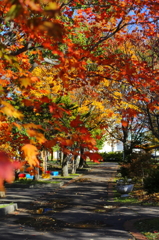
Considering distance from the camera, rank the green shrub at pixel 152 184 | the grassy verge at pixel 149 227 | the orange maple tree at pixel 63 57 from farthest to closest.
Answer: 1. the green shrub at pixel 152 184
2. the grassy verge at pixel 149 227
3. the orange maple tree at pixel 63 57

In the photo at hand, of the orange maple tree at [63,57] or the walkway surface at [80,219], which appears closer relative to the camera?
the orange maple tree at [63,57]

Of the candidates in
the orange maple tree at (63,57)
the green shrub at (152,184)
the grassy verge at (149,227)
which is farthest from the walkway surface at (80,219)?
the orange maple tree at (63,57)

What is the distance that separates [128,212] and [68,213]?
2.22m

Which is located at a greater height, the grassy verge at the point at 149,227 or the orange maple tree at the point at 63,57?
the orange maple tree at the point at 63,57

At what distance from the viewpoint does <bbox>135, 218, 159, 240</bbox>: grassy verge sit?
24.5 ft

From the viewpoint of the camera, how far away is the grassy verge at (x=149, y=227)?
294 inches

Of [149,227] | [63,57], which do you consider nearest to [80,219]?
[149,227]

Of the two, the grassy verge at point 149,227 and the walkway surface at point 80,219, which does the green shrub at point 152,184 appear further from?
the grassy verge at point 149,227

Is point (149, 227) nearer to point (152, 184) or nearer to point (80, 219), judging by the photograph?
point (80, 219)

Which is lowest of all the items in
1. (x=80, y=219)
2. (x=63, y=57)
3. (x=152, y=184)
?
(x=80, y=219)

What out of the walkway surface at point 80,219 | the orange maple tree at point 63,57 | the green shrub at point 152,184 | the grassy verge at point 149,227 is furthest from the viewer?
the green shrub at point 152,184

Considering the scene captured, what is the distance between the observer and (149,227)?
27.3 ft

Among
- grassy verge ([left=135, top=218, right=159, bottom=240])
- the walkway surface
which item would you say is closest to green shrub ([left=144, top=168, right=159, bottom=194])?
the walkway surface

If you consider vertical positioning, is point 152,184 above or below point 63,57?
below
